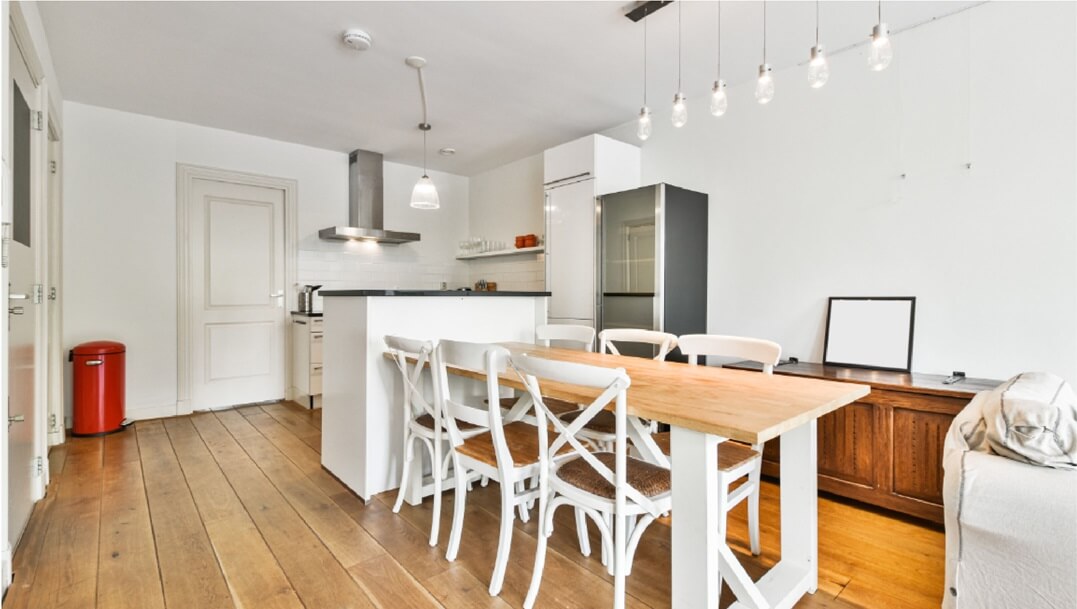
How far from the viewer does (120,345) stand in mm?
3768

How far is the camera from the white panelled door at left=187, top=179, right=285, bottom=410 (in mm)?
4418

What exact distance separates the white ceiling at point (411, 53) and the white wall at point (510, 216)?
3.25 ft

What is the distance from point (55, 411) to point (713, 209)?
482 centimetres

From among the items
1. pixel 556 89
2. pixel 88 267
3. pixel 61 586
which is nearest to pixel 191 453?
pixel 61 586

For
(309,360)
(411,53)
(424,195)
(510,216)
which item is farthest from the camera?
(510,216)

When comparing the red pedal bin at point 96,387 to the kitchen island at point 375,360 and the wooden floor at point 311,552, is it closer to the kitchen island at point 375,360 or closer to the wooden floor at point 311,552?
the wooden floor at point 311,552

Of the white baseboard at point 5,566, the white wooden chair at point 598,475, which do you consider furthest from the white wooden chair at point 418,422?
the white baseboard at point 5,566

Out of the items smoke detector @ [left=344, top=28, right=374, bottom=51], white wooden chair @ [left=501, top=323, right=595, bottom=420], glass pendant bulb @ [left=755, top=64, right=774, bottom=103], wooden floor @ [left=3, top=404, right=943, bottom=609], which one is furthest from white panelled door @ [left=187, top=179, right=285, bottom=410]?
glass pendant bulb @ [left=755, top=64, right=774, bottom=103]

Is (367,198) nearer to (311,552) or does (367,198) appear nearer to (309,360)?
(309,360)

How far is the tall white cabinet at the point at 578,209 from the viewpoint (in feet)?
12.9

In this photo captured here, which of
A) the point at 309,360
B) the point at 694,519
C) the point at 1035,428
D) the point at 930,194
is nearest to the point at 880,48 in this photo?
the point at 1035,428

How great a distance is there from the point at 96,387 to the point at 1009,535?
16.4 feet

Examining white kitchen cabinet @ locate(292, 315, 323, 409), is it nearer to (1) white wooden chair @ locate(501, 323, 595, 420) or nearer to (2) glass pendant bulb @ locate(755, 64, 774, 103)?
(1) white wooden chair @ locate(501, 323, 595, 420)

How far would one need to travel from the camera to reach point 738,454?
1.79m
